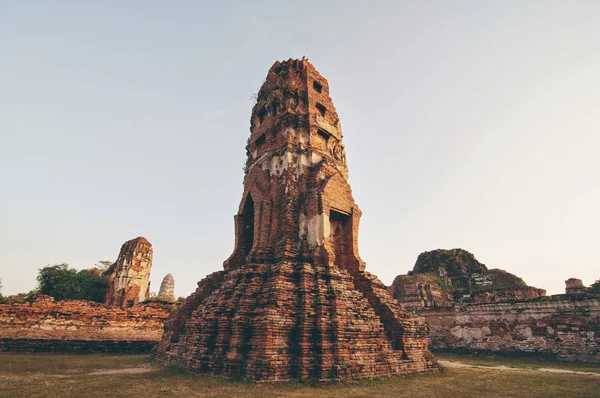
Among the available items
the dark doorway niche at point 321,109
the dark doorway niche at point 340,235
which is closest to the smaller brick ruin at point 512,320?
the dark doorway niche at point 340,235

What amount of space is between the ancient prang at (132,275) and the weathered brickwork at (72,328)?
882cm

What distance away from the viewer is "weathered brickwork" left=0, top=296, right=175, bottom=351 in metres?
11.9

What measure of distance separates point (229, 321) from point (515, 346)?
44.2ft

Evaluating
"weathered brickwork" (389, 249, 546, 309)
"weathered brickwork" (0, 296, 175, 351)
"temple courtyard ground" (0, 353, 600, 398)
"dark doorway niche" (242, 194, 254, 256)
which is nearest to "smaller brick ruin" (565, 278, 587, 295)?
"weathered brickwork" (389, 249, 546, 309)

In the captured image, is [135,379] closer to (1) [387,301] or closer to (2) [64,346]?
(1) [387,301]

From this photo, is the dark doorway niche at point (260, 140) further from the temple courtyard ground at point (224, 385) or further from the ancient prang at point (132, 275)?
the ancient prang at point (132, 275)

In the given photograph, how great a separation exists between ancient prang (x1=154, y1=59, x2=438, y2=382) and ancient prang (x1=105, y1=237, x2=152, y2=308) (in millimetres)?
15889

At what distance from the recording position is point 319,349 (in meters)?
7.11

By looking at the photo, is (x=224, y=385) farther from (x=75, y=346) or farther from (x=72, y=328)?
(x=72, y=328)

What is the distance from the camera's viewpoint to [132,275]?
24.9 m

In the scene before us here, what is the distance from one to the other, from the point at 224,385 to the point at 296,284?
2.90 metres

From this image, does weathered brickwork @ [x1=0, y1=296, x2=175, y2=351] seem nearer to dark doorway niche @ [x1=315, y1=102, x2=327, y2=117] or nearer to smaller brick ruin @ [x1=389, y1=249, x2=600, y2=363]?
dark doorway niche @ [x1=315, y1=102, x2=327, y2=117]

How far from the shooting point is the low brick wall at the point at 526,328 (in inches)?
502

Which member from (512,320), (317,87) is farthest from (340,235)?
(512,320)
